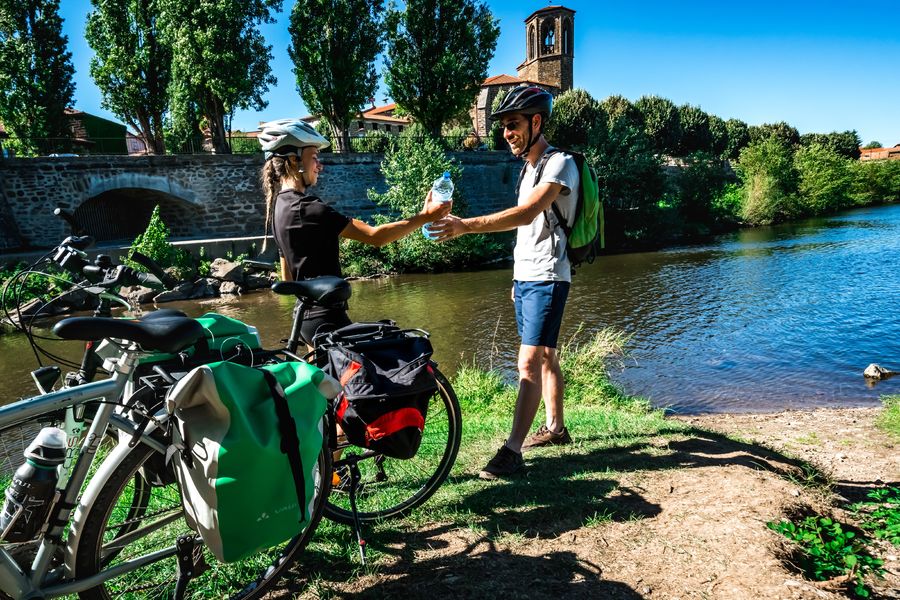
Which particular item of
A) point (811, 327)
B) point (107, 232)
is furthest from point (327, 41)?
point (811, 327)

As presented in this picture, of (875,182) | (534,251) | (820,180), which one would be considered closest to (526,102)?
(534,251)

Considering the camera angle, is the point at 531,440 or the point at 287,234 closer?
the point at 287,234

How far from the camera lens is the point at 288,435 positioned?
6.39ft

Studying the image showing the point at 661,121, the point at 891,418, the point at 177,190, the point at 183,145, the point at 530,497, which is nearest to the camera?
the point at 530,497

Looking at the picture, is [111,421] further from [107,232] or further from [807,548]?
[107,232]

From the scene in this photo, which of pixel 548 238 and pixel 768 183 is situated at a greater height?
pixel 768 183

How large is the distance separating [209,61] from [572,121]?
23635mm

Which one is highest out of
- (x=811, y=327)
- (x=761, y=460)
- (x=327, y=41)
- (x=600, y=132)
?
(x=327, y=41)

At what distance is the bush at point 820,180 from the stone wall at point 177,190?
959 inches

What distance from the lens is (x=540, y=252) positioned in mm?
3658

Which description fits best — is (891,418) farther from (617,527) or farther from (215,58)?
(215,58)

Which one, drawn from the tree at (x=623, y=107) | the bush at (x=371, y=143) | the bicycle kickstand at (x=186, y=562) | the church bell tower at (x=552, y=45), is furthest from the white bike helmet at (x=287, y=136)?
the church bell tower at (x=552, y=45)

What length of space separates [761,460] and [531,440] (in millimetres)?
1562

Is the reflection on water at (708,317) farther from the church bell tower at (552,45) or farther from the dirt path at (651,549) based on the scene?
the church bell tower at (552,45)
